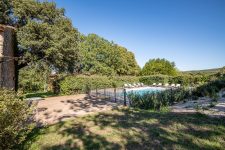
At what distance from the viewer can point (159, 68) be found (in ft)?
189

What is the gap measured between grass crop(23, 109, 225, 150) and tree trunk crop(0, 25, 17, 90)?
36.3 ft

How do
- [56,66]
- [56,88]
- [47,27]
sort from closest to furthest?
[47,27] → [56,66] → [56,88]

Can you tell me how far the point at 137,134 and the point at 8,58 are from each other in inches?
657

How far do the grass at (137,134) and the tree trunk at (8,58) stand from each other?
1107 centimetres

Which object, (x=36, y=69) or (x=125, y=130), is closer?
(x=125, y=130)

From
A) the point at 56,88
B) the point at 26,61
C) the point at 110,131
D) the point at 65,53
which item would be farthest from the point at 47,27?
the point at 110,131

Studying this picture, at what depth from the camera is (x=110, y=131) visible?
687 centimetres

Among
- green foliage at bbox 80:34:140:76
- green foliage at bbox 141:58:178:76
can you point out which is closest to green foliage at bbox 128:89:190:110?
green foliage at bbox 80:34:140:76

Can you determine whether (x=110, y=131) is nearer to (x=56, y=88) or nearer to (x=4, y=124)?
(x=4, y=124)

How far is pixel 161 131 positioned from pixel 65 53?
50.9ft

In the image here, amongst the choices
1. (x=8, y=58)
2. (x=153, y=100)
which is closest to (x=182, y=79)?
(x=153, y=100)

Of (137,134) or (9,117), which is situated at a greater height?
(9,117)

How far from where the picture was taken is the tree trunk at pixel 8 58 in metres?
16.1

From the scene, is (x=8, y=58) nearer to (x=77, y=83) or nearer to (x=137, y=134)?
(x=77, y=83)
